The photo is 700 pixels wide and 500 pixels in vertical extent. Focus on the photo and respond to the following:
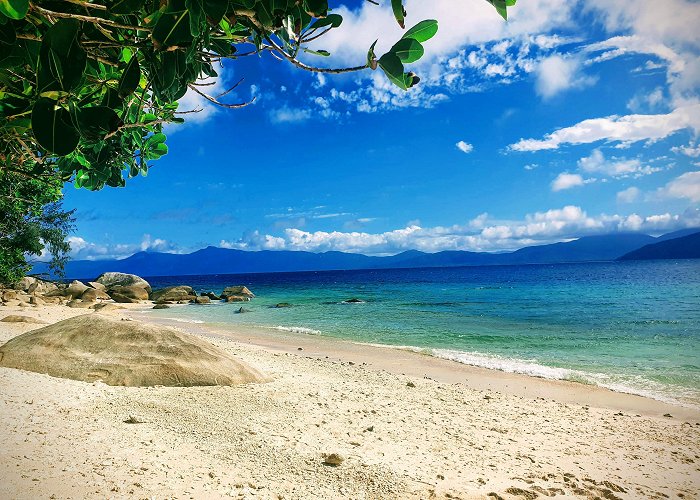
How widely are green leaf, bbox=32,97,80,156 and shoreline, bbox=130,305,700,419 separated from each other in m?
9.12

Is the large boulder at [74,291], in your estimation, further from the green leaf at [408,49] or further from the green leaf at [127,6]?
the green leaf at [408,49]

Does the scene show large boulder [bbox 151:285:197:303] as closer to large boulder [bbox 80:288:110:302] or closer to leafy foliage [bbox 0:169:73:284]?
large boulder [bbox 80:288:110:302]

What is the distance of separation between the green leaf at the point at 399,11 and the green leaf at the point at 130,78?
787 millimetres

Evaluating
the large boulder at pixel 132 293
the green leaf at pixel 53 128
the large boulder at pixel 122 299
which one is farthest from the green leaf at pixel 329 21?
the large boulder at pixel 132 293

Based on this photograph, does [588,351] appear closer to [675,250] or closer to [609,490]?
[609,490]

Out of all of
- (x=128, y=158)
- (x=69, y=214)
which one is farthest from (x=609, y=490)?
(x=69, y=214)

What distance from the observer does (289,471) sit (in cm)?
392

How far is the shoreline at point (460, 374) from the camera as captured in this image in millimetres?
8170

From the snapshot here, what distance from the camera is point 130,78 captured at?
1249mm

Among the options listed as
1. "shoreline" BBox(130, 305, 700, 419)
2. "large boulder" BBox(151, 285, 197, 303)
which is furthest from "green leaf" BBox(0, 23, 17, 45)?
"large boulder" BBox(151, 285, 197, 303)

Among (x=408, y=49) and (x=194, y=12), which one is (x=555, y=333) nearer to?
(x=408, y=49)

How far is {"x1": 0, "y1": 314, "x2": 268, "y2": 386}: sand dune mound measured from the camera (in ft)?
19.5

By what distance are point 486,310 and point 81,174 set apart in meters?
27.7

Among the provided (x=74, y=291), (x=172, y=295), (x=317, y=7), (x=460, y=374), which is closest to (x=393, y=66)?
(x=317, y=7)
